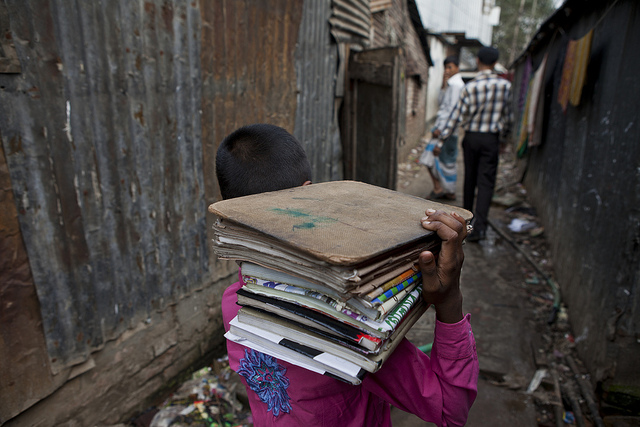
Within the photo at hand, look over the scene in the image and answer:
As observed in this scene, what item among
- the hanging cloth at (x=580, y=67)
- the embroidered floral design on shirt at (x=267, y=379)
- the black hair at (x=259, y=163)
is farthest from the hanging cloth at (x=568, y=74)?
the embroidered floral design on shirt at (x=267, y=379)

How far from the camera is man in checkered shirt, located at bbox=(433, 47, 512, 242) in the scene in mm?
4910

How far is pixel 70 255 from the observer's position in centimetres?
198

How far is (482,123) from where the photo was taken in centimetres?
502

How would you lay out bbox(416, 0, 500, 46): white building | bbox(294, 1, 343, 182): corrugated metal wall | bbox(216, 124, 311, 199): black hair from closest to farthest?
bbox(216, 124, 311, 199): black hair, bbox(294, 1, 343, 182): corrugated metal wall, bbox(416, 0, 500, 46): white building

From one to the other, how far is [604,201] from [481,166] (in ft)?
7.65

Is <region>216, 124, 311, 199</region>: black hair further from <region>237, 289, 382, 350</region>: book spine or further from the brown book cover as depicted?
<region>237, 289, 382, 350</region>: book spine

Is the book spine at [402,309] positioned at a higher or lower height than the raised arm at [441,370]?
higher

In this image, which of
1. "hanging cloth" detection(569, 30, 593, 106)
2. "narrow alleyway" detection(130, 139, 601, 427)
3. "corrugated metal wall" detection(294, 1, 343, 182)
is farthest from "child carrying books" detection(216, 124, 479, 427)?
"hanging cloth" detection(569, 30, 593, 106)

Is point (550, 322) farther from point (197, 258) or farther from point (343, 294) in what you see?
point (343, 294)

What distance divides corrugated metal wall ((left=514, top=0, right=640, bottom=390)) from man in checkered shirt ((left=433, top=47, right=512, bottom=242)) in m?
0.77

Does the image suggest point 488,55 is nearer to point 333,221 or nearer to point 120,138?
point 120,138

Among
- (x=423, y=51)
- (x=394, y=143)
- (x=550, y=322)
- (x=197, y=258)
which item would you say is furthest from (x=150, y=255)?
(x=423, y=51)

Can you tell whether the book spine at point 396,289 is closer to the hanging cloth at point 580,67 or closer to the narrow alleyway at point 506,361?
Answer: the narrow alleyway at point 506,361

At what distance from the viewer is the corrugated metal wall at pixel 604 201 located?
2.36m
